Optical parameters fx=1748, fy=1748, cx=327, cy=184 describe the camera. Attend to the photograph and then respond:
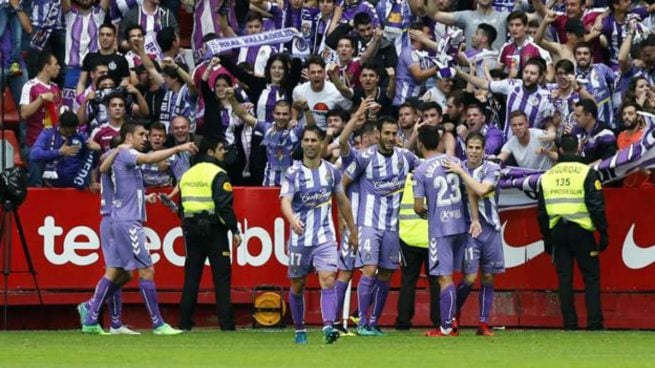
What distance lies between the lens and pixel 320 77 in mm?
23328

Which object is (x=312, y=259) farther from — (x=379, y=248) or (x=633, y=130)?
(x=633, y=130)

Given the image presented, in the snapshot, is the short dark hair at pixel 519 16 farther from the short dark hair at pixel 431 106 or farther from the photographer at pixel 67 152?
the photographer at pixel 67 152

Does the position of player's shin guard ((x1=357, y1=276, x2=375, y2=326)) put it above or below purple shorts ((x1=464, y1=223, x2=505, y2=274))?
below

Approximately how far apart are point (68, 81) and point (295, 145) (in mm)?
4167

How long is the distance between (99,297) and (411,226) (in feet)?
12.8

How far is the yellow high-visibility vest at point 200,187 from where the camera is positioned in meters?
21.2

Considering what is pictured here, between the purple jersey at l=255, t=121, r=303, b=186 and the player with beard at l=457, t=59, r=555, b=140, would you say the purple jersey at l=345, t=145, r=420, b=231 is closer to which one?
the purple jersey at l=255, t=121, r=303, b=186

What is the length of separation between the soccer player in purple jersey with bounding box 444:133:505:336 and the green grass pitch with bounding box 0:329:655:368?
19.2 inches

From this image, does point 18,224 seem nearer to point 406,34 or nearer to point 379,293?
point 379,293

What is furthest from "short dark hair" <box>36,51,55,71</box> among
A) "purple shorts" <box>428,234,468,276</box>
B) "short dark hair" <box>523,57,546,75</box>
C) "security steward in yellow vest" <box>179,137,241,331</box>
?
→ "purple shorts" <box>428,234,468,276</box>

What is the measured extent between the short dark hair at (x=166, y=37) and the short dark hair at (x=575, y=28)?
5.56 m

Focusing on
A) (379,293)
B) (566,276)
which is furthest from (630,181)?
(379,293)

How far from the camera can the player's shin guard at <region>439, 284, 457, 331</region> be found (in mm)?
19516

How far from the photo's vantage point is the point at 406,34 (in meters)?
25.2
